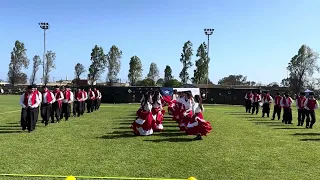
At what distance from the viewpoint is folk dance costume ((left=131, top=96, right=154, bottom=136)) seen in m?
15.2

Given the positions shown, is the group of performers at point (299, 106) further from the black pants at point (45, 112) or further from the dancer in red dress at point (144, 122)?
the black pants at point (45, 112)

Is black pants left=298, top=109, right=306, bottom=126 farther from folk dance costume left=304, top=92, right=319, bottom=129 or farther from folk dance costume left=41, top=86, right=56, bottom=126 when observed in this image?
folk dance costume left=41, top=86, right=56, bottom=126

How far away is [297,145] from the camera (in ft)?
43.7

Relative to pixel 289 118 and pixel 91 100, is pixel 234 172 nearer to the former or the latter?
pixel 289 118

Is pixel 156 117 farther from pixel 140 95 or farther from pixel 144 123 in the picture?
pixel 140 95

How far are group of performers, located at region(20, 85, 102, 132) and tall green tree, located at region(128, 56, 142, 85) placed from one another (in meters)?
57.2

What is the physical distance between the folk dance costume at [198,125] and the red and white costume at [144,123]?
63.3 inches

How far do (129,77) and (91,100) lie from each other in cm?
6005

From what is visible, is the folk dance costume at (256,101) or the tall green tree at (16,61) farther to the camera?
the tall green tree at (16,61)

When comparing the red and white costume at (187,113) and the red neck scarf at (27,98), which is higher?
the red neck scarf at (27,98)

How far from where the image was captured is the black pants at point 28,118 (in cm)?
1575

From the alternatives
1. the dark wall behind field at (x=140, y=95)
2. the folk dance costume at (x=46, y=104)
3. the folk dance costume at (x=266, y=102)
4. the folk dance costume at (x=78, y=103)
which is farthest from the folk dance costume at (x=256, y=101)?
the folk dance costume at (x=46, y=104)

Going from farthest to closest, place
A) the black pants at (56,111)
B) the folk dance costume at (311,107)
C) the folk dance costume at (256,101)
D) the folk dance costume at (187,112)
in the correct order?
the folk dance costume at (256,101), the black pants at (56,111), the folk dance costume at (311,107), the folk dance costume at (187,112)

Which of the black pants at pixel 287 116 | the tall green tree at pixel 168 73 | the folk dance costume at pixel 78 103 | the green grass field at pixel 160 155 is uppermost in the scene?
the tall green tree at pixel 168 73
